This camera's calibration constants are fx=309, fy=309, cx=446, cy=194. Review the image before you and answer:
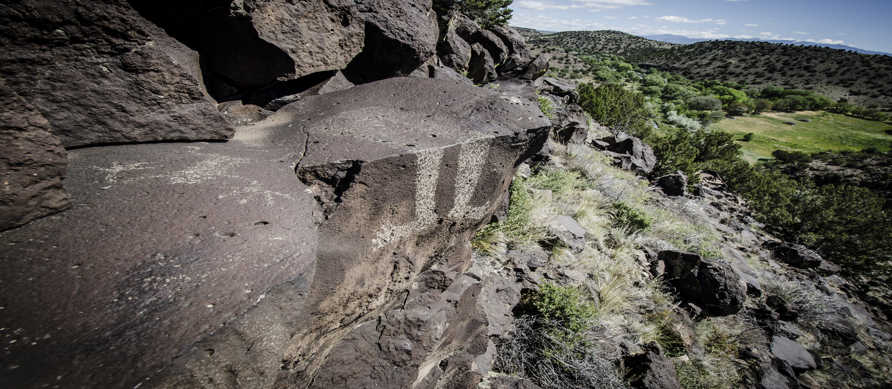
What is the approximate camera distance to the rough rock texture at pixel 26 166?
1038mm

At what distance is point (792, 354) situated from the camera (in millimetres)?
4414

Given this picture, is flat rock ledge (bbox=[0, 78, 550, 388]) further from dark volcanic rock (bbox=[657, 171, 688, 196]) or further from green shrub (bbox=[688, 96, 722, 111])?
green shrub (bbox=[688, 96, 722, 111])

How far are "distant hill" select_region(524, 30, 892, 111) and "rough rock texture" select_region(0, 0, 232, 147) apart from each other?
43.1 m

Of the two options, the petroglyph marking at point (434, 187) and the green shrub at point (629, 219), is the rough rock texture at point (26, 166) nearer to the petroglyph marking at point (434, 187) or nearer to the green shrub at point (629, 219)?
the petroglyph marking at point (434, 187)

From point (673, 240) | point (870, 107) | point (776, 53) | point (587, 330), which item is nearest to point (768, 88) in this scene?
point (870, 107)

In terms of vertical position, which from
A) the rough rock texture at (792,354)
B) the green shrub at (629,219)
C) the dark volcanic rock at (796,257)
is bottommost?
the dark volcanic rock at (796,257)

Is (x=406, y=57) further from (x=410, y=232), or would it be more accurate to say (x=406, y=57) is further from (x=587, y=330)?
(x=587, y=330)

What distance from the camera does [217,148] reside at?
1.82 m

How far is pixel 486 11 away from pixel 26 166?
9.25 meters

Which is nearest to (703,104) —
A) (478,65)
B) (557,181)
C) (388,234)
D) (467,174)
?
(478,65)

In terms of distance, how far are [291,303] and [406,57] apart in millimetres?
2462

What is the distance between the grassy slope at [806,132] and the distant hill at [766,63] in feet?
47.8

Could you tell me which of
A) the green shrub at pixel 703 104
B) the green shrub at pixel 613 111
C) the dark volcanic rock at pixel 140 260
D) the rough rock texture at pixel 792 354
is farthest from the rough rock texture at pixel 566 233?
the green shrub at pixel 703 104

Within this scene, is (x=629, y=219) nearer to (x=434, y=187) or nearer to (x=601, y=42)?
(x=434, y=187)
